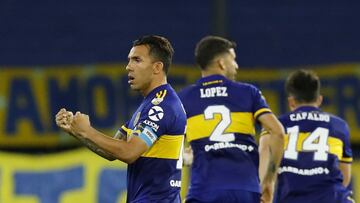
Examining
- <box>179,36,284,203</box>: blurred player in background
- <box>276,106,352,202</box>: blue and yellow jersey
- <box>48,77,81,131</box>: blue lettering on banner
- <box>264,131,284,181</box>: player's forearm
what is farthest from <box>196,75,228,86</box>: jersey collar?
<box>48,77,81,131</box>: blue lettering on banner

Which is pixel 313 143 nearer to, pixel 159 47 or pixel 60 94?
pixel 159 47

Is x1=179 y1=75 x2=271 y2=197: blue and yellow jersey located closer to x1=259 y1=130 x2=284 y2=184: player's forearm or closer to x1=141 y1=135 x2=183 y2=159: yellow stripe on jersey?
x1=259 y1=130 x2=284 y2=184: player's forearm

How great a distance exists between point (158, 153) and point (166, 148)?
7 centimetres

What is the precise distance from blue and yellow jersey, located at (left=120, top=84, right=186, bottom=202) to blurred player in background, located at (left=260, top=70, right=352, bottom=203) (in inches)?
91.6

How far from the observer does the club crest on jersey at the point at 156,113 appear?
7273 millimetres

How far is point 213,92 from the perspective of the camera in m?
9.06

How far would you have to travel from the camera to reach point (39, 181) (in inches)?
503

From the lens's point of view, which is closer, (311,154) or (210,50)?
(210,50)

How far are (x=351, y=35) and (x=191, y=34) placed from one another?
216cm

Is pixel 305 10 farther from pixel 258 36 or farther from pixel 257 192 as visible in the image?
pixel 257 192

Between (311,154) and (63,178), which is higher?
(63,178)

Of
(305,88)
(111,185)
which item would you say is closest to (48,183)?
(111,185)

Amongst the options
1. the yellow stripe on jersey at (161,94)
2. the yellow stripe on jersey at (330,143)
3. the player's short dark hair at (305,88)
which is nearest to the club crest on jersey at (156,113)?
the yellow stripe on jersey at (161,94)

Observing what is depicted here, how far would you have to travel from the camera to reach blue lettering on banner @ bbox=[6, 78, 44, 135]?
560 inches
